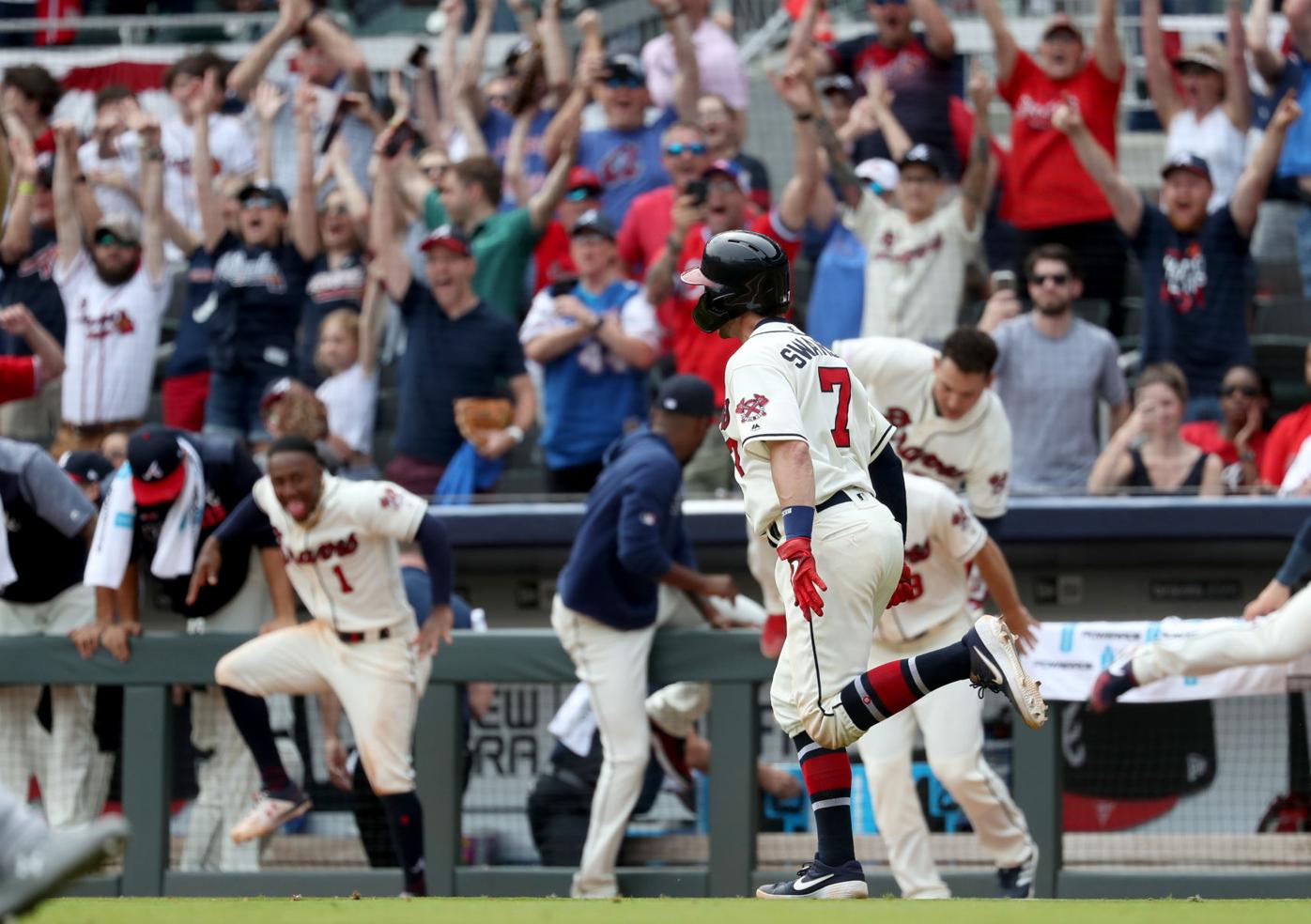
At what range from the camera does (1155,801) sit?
7.69 metres

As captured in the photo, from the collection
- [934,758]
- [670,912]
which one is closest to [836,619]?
[670,912]

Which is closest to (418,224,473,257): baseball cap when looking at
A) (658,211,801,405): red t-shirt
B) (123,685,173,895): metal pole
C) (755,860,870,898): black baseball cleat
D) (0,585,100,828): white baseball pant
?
(658,211,801,405): red t-shirt

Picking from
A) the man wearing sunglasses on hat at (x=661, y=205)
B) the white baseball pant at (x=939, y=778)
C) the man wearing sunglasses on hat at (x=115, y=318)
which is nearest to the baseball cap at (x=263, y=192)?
the man wearing sunglasses on hat at (x=115, y=318)

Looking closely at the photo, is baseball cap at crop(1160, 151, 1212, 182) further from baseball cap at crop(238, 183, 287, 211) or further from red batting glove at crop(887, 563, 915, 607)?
baseball cap at crop(238, 183, 287, 211)

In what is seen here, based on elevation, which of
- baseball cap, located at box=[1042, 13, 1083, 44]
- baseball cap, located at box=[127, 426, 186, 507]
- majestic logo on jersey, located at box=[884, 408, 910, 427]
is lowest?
baseball cap, located at box=[127, 426, 186, 507]

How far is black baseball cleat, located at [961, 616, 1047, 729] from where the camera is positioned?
489 centimetres

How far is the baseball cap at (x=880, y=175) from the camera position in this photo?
9.35 meters

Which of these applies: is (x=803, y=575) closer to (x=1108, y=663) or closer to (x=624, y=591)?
(x=624, y=591)

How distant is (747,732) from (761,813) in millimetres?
467

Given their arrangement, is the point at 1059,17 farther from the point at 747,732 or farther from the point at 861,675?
the point at 861,675

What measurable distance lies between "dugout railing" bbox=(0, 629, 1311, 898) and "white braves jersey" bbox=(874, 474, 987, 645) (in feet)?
2.64

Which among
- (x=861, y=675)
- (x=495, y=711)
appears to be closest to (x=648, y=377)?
(x=495, y=711)

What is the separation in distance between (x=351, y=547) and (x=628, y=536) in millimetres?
1085

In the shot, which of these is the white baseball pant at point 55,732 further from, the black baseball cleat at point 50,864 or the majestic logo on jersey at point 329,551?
the black baseball cleat at point 50,864
